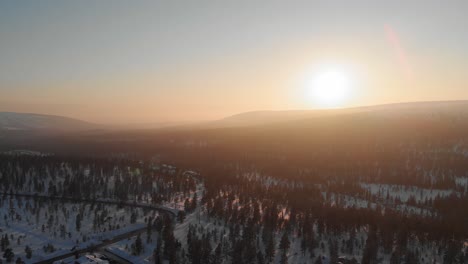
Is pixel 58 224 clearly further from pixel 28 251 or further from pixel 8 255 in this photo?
pixel 8 255

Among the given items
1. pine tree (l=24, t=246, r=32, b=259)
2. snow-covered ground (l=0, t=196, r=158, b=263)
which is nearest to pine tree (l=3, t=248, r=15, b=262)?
snow-covered ground (l=0, t=196, r=158, b=263)

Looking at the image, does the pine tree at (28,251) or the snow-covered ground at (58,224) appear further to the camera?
the snow-covered ground at (58,224)

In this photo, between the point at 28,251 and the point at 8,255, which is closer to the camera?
the point at 8,255

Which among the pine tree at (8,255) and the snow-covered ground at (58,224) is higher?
the pine tree at (8,255)

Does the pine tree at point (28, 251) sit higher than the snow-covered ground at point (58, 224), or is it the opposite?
the pine tree at point (28, 251)

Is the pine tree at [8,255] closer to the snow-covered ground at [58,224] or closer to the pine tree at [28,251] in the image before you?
the snow-covered ground at [58,224]

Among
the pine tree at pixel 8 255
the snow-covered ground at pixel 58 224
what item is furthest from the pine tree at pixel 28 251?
the pine tree at pixel 8 255

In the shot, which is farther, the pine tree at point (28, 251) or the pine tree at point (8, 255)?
the pine tree at point (28, 251)

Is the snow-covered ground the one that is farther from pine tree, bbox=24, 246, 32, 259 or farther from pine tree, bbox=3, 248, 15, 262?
pine tree, bbox=3, 248, 15, 262

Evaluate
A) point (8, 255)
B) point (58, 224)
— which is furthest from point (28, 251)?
point (58, 224)

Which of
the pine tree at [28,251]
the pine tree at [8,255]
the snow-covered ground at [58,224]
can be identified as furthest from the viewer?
the snow-covered ground at [58,224]

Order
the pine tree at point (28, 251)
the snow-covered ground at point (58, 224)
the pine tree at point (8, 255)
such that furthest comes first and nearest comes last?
the snow-covered ground at point (58, 224)
the pine tree at point (28, 251)
the pine tree at point (8, 255)

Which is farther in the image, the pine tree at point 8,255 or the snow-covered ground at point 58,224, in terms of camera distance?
the snow-covered ground at point 58,224
